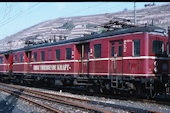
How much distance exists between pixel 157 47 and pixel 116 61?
2.37 m

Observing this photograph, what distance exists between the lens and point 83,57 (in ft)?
50.9

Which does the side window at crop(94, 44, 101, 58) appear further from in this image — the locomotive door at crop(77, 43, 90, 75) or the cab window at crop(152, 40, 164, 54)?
the cab window at crop(152, 40, 164, 54)

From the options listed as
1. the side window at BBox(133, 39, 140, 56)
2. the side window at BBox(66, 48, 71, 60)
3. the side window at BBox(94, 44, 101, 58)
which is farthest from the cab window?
the side window at BBox(66, 48, 71, 60)

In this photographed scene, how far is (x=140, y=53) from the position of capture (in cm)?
1151

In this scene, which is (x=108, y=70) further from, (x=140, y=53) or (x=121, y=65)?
(x=140, y=53)

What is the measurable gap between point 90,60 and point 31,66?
348 inches

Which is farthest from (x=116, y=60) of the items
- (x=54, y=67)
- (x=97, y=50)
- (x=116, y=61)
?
(x=54, y=67)

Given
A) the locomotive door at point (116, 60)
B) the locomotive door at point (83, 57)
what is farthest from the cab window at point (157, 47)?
the locomotive door at point (83, 57)

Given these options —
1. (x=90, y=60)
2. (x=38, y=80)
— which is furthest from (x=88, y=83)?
(x=38, y=80)

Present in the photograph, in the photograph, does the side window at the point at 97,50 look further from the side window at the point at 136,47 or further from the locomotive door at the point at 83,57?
the side window at the point at 136,47

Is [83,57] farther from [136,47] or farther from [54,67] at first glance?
[136,47]

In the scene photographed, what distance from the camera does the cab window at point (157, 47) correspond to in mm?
11783

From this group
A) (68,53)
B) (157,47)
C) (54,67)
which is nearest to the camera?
(157,47)

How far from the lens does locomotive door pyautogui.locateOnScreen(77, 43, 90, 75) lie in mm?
15000
